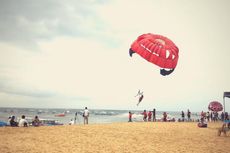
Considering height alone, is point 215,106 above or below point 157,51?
below

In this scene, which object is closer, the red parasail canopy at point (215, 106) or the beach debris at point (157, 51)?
the beach debris at point (157, 51)

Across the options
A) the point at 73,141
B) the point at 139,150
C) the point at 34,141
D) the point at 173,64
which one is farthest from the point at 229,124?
the point at 34,141

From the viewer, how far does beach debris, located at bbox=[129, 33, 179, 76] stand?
18.5 m

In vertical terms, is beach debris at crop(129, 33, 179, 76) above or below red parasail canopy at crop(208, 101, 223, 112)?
above

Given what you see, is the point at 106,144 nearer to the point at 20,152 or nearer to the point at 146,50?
the point at 20,152

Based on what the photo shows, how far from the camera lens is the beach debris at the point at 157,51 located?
18484 millimetres

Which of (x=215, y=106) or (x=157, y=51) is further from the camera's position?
(x=215, y=106)

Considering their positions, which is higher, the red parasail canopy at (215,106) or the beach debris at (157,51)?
the beach debris at (157,51)

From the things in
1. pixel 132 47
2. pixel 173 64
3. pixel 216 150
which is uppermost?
pixel 132 47

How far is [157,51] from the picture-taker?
1855 centimetres

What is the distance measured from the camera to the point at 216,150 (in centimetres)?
1278

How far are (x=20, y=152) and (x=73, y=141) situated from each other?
3.61 meters

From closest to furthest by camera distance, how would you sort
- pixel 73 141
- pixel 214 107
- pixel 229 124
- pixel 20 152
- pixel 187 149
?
pixel 20 152, pixel 187 149, pixel 73 141, pixel 229 124, pixel 214 107

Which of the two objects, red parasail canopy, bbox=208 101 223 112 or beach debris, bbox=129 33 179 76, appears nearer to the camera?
beach debris, bbox=129 33 179 76
